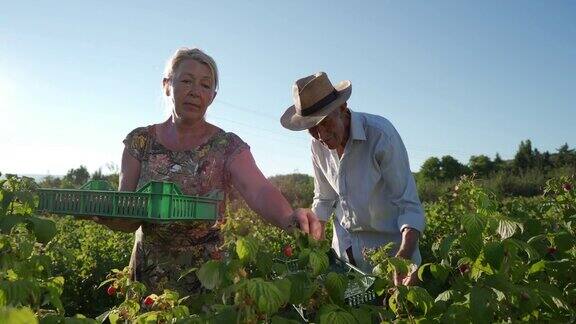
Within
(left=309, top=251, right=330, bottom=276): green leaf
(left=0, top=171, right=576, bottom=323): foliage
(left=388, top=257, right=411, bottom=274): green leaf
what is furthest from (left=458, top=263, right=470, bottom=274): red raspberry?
(left=309, top=251, right=330, bottom=276): green leaf

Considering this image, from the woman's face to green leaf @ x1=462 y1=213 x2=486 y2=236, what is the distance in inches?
45.2

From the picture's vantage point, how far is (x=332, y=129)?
2.95 meters

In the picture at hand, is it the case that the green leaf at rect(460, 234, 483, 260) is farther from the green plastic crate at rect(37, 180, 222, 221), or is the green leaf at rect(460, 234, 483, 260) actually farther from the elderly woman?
the green plastic crate at rect(37, 180, 222, 221)

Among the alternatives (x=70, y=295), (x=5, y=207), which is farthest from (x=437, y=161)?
(x=5, y=207)

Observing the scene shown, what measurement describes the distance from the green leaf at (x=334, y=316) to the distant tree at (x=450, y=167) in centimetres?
4414

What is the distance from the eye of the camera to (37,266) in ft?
5.81

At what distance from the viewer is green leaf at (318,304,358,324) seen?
4.67 feet

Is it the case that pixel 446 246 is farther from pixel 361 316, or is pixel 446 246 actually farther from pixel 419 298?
pixel 361 316

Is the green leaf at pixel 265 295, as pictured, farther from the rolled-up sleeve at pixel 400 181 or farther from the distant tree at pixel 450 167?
the distant tree at pixel 450 167

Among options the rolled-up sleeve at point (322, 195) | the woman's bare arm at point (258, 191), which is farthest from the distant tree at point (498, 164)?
the woman's bare arm at point (258, 191)

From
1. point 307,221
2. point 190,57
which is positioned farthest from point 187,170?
point 307,221

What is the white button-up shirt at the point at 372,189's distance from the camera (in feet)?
9.46

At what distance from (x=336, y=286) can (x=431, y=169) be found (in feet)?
147

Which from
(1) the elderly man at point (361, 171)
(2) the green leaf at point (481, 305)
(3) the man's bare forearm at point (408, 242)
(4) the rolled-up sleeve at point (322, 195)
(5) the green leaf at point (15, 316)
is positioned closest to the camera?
(5) the green leaf at point (15, 316)
